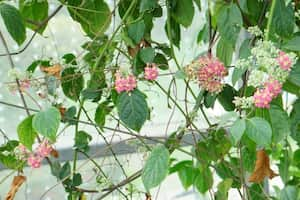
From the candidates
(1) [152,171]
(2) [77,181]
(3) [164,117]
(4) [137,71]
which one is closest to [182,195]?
(3) [164,117]

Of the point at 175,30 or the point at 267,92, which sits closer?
the point at 267,92

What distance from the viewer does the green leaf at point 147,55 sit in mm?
785

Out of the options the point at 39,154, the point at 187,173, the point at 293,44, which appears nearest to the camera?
the point at 293,44

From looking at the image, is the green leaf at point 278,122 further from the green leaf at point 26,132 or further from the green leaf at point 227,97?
the green leaf at point 26,132

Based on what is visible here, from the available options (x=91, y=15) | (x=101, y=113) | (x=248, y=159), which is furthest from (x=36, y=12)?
(x=248, y=159)

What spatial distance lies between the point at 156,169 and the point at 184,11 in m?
0.27

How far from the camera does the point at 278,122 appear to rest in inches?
27.0

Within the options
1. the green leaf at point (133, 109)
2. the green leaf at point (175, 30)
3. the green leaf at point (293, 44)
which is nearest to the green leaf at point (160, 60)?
the green leaf at point (175, 30)

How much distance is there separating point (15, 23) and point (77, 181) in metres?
0.26

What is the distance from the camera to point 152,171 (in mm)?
660

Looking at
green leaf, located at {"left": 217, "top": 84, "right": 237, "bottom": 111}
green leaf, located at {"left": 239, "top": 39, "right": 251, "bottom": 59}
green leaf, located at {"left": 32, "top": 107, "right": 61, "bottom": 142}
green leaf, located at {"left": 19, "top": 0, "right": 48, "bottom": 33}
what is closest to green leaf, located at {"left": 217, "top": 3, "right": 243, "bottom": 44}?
green leaf, located at {"left": 239, "top": 39, "right": 251, "bottom": 59}

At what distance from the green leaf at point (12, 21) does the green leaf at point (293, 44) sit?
0.37 m

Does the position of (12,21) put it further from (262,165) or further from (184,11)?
(262,165)

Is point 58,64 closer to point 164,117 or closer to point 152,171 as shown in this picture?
point 152,171
